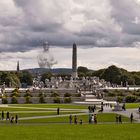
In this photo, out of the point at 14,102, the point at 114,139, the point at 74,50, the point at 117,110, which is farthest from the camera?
the point at 74,50

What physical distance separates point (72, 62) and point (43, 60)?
2996 cm

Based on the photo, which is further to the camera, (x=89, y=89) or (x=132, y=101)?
(x=89, y=89)

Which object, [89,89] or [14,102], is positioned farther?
[89,89]

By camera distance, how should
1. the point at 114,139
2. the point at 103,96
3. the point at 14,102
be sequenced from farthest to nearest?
the point at 103,96 < the point at 14,102 < the point at 114,139

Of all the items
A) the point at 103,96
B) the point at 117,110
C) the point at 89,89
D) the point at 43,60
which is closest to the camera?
the point at 117,110

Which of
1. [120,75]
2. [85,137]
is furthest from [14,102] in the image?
[120,75]

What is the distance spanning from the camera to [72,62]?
151250 millimetres

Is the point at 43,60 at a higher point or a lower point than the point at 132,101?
higher

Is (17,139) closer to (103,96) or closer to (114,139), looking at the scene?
(114,139)

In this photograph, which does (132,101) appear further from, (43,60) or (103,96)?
(43,60)

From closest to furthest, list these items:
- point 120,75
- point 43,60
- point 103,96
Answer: point 103,96, point 120,75, point 43,60

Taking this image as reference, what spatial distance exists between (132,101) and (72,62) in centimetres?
6075

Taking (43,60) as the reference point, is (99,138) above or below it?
below

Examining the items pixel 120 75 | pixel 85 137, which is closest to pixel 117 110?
pixel 85 137
